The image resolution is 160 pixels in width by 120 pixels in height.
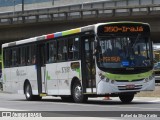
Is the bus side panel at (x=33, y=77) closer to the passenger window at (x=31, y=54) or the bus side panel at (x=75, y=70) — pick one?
the passenger window at (x=31, y=54)

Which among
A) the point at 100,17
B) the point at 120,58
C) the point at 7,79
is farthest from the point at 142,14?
the point at 120,58

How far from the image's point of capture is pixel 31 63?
1031 inches

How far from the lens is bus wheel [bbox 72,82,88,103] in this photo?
2138 cm

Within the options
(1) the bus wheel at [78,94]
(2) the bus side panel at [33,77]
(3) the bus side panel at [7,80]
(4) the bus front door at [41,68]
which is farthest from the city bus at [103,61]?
(3) the bus side panel at [7,80]

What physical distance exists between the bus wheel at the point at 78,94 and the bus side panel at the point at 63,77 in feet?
1.88

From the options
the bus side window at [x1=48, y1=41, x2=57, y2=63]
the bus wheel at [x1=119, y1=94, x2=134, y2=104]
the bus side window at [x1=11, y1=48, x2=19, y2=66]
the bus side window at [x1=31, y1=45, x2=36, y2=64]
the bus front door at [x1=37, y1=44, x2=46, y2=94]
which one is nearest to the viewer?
the bus wheel at [x1=119, y1=94, x2=134, y2=104]

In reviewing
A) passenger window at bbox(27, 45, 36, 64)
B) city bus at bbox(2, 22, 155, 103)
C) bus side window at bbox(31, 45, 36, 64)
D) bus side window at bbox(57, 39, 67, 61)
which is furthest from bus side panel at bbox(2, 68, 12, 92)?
bus side window at bbox(57, 39, 67, 61)

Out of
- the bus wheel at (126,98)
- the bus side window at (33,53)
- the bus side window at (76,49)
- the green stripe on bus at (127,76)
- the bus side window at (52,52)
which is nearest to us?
the green stripe on bus at (127,76)

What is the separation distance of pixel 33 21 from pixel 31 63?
110ft

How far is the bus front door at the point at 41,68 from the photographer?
25000 mm

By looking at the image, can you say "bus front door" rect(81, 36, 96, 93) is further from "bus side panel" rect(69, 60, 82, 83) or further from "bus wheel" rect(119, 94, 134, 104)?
"bus wheel" rect(119, 94, 134, 104)

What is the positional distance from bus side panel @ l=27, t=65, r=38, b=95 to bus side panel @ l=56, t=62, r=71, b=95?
268 centimetres

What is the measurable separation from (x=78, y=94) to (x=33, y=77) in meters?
5.14

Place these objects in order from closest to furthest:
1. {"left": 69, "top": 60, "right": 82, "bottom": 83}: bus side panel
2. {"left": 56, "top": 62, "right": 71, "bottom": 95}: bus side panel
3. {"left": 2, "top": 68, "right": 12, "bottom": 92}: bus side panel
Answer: {"left": 69, "top": 60, "right": 82, "bottom": 83}: bus side panel
{"left": 56, "top": 62, "right": 71, "bottom": 95}: bus side panel
{"left": 2, "top": 68, "right": 12, "bottom": 92}: bus side panel
